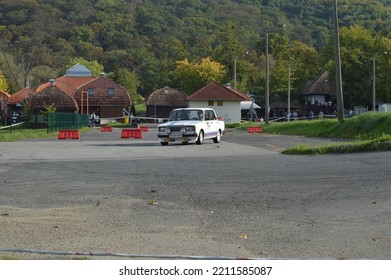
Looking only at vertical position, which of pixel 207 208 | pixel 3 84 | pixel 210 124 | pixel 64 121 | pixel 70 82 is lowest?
pixel 207 208

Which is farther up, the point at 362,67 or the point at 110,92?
the point at 362,67

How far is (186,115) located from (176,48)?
348 ft

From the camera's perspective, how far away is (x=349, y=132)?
3525cm

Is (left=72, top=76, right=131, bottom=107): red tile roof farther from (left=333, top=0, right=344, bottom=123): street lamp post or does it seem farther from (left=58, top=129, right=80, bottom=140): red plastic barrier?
(left=333, top=0, right=344, bottom=123): street lamp post

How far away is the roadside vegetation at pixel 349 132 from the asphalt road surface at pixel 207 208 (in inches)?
114

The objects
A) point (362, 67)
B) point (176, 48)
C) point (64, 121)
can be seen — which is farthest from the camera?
point (176, 48)

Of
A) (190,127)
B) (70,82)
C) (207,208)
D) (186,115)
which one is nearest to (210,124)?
(186,115)

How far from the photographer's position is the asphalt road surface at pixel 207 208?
8336mm

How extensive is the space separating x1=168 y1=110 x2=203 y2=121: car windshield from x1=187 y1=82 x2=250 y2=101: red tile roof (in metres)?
50.8

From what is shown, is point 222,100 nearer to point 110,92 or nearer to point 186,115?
point 110,92

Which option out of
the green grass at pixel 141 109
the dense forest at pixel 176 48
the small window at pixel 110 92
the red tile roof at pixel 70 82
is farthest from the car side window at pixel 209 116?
the green grass at pixel 141 109

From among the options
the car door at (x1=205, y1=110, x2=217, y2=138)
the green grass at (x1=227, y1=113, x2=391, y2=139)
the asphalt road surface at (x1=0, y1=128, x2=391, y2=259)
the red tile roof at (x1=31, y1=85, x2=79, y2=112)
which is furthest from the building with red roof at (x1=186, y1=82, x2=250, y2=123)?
the asphalt road surface at (x1=0, y1=128, x2=391, y2=259)

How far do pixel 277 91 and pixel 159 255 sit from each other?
9372 cm

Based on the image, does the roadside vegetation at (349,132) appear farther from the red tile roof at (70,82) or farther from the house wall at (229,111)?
the red tile roof at (70,82)
